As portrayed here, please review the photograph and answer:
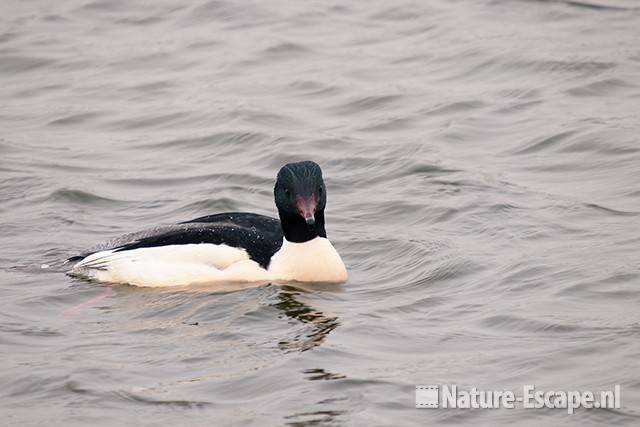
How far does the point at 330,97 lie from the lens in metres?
16.8

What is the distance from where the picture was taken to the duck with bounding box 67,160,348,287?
10.9 m

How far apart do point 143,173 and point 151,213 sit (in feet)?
4.71

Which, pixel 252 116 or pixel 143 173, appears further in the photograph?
pixel 252 116

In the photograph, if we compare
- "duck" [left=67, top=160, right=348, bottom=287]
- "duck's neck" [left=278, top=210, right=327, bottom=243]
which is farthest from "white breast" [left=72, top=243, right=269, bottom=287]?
"duck's neck" [left=278, top=210, right=327, bottom=243]

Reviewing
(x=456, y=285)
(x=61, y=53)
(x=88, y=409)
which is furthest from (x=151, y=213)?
(x=61, y=53)

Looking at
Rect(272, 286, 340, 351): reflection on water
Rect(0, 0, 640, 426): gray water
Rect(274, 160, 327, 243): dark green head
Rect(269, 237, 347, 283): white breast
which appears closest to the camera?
Rect(0, 0, 640, 426): gray water

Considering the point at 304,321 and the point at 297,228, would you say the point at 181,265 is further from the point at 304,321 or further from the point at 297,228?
the point at 304,321

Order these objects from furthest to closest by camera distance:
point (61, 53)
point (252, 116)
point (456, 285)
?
point (61, 53), point (252, 116), point (456, 285)

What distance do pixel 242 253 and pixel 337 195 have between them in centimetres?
289

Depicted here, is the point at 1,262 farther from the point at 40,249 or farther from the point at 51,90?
the point at 51,90

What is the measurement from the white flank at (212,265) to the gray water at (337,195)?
16cm

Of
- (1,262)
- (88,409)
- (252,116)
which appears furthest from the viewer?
(252,116)

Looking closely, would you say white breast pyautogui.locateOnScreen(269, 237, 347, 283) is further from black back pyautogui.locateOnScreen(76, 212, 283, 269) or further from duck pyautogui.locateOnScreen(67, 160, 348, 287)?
black back pyautogui.locateOnScreen(76, 212, 283, 269)

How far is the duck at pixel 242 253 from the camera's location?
10930mm
